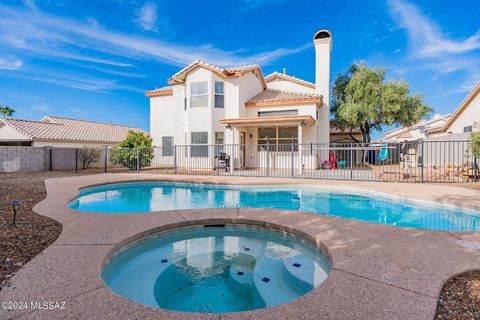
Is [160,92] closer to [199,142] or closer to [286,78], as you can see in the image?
[199,142]

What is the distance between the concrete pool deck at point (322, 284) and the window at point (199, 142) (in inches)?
430

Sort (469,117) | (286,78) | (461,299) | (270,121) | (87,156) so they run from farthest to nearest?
(286,78) < (469,117) < (87,156) < (270,121) < (461,299)

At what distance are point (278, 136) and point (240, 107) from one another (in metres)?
3.04

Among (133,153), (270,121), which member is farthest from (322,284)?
(133,153)

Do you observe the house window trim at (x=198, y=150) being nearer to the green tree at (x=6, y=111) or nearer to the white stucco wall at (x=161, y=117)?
the white stucco wall at (x=161, y=117)

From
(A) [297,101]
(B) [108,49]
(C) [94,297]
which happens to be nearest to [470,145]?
(A) [297,101]

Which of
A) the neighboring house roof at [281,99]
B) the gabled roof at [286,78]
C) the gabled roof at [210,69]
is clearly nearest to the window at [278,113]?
the neighboring house roof at [281,99]

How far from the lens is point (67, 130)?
2267 centimetres

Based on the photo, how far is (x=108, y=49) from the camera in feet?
65.2

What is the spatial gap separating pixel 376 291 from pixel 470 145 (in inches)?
406

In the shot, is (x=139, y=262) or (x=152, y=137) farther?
(x=152, y=137)

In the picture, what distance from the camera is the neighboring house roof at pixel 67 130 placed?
64.1ft

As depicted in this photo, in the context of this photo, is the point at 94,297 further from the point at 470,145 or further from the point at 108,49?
the point at 108,49

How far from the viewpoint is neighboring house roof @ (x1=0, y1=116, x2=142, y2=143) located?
19.5 m
